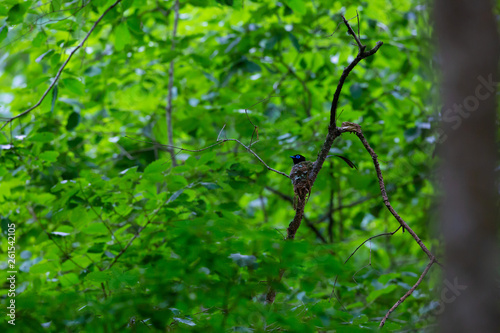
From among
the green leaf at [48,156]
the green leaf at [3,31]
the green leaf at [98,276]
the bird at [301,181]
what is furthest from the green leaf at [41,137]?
the bird at [301,181]

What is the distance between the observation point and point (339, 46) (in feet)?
17.5

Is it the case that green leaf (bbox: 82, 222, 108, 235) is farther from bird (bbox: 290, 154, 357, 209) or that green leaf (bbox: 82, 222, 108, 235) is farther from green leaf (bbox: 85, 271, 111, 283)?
bird (bbox: 290, 154, 357, 209)

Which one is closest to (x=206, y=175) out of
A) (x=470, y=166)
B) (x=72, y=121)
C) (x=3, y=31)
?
(x=72, y=121)

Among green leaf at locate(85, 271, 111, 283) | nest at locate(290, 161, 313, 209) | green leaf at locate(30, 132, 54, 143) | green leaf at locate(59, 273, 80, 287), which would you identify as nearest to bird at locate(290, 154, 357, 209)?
nest at locate(290, 161, 313, 209)

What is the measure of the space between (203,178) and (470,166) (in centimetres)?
269

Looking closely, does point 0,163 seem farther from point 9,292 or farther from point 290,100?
point 290,100

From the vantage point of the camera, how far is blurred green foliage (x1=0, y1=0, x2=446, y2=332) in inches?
86.4

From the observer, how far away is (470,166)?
1215mm

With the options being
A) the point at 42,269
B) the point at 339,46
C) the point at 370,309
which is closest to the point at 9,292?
the point at 42,269

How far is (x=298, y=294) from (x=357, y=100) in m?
2.22

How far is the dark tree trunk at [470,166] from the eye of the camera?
3.90ft

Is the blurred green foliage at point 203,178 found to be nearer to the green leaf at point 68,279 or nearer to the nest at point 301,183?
the green leaf at point 68,279

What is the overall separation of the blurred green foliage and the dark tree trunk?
53 cm

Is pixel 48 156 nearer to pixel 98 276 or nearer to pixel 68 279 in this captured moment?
pixel 68 279
